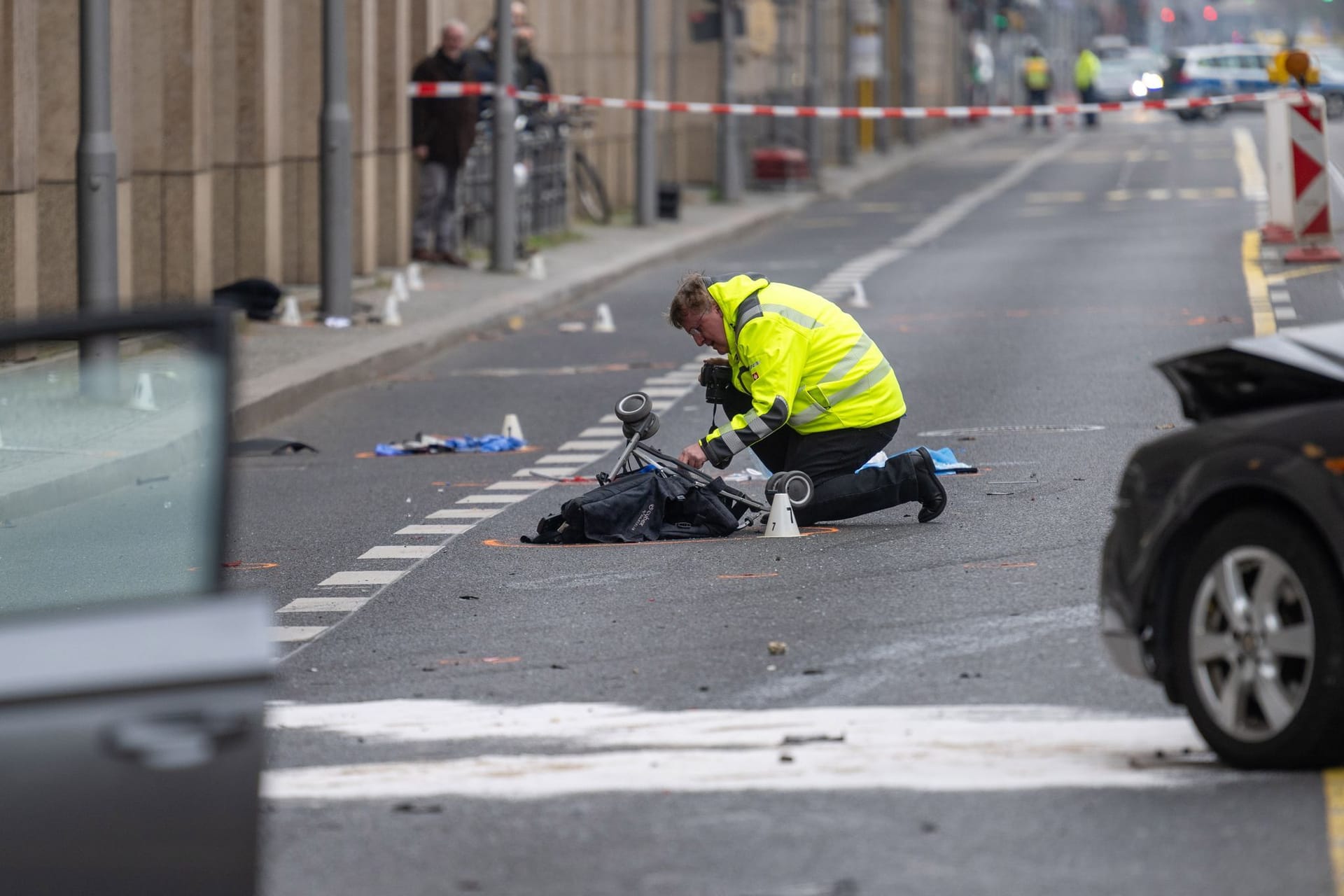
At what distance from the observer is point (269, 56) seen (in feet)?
68.0

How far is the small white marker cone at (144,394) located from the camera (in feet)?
12.9

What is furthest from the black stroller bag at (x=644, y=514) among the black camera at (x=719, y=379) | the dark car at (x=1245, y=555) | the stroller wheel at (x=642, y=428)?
the dark car at (x=1245, y=555)

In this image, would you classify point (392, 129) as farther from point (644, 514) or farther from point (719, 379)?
point (644, 514)

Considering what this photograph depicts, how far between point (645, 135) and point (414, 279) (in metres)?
8.38

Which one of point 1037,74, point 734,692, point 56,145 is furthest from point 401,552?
point 1037,74

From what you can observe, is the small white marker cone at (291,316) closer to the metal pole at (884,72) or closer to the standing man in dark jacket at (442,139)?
the standing man in dark jacket at (442,139)

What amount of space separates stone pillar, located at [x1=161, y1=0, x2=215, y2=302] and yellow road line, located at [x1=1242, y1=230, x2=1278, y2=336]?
26.1ft

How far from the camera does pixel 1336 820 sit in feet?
17.2

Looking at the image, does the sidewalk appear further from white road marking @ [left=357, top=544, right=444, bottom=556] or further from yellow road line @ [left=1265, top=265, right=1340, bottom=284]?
yellow road line @ [left=1265, top=265, right=1340, bottom=284]

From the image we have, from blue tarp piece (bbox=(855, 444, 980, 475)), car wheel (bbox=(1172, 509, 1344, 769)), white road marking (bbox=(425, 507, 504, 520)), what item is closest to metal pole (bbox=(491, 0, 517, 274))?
blue tarp piece (bbox=(855, 444, 980, 475))

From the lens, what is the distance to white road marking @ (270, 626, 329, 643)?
812 centimetres

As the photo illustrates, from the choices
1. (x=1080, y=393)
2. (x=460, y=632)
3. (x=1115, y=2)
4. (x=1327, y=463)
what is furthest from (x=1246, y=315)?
(x=1115, y=2)

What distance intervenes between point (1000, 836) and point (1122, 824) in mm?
271

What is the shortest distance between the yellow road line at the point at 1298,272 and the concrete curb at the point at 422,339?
6346 millimetres
